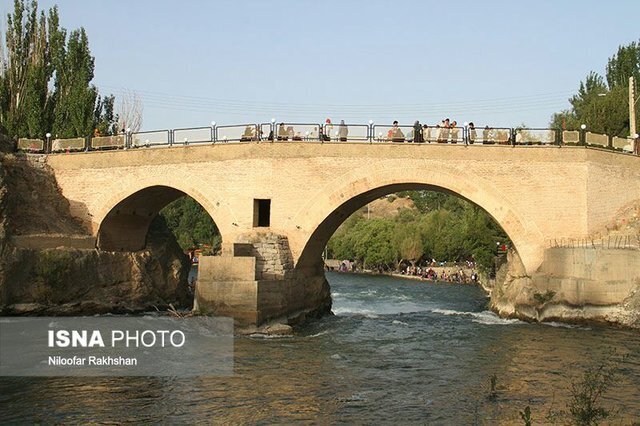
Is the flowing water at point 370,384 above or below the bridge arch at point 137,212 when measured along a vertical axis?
below

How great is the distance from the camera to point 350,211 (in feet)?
101

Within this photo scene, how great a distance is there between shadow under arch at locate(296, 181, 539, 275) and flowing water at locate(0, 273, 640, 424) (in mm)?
3157

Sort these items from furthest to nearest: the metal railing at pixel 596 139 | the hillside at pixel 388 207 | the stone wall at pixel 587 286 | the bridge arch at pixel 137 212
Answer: the hillside at pixel 388 207, the bridge arch at pixel 137 212, the metal railing at pixel 596 139, the stone wall at pixel 587 286

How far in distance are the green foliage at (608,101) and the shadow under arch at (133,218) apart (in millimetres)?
20175

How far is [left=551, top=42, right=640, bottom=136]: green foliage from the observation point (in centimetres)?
4203

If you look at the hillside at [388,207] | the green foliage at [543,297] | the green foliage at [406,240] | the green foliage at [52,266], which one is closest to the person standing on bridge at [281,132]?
the green foliage at [52,266]

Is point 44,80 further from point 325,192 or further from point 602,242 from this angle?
point 602,242

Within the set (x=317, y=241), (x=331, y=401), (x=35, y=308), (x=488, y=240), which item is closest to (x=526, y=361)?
(x=331, y=401)

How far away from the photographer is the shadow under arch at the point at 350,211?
27281 mm

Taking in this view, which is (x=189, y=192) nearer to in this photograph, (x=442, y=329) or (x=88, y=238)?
(x=88, y=238)

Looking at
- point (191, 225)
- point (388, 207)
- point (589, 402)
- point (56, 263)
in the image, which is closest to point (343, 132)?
point (56, 263)

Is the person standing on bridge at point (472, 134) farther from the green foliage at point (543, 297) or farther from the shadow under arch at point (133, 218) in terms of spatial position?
the shadow under arch at point (133, 218)

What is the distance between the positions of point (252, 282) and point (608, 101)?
27.4m

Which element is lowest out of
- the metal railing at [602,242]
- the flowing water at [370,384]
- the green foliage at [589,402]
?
the flowing water at [370,384]
